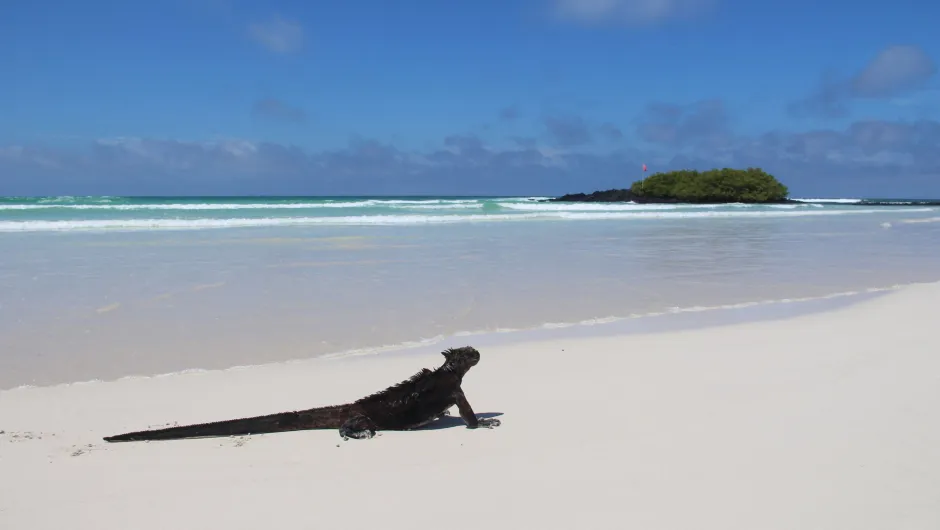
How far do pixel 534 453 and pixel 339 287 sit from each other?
21.0 ft

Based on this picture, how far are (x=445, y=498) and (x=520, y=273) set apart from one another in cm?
816

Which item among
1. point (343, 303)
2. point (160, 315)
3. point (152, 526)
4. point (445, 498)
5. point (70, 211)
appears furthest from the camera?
point (70, 211)

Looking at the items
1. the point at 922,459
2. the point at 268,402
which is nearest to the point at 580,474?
the point at 922,459

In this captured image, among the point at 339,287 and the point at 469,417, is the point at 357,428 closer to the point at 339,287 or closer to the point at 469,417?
the point at 469,417

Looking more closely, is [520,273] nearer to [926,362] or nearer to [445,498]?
[926,362]

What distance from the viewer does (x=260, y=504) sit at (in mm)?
2891

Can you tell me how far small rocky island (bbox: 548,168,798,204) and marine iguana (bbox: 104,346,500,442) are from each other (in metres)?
72.2

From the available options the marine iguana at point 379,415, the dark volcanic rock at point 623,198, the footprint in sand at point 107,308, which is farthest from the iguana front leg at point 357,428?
the dark volcanic rock at point 623,198

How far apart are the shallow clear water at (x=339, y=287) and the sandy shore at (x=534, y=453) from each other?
43.5 inches

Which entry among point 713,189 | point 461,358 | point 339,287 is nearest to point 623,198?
point 713,189

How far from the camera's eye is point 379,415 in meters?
3.92

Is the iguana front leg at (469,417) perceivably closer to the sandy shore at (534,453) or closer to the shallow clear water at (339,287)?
the sandy shore at (534,453)

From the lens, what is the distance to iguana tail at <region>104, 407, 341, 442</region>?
364cm

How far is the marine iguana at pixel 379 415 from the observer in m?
3.70
